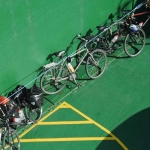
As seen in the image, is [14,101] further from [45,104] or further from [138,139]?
[138,139]

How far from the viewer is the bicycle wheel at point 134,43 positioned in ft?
35.2

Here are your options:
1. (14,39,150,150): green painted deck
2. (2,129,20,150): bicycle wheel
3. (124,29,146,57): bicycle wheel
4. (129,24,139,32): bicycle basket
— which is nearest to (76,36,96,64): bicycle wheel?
(14,39,150,150): green painted deck

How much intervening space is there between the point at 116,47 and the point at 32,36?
3.28 metres

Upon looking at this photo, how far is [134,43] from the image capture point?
442 inches

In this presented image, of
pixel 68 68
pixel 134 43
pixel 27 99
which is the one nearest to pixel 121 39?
pixel 134 43

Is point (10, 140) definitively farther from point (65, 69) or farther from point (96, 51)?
point (96, 51)

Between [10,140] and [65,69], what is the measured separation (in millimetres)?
2519

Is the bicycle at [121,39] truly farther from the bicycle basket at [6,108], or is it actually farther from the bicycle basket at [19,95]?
the bicycle basket at [6,108]

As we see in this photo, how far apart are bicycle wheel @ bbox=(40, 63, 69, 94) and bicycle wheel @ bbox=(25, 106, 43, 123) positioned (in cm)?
74

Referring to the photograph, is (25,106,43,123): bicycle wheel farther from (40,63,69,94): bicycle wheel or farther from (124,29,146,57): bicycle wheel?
(124,29,146,57): bicycle wheel

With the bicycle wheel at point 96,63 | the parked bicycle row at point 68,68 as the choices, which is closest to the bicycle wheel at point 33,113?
the parked bicycle row at point 68,68

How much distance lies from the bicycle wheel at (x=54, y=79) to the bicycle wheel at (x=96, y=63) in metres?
0.74

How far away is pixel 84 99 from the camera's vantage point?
375 inches

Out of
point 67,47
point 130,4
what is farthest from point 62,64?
point 130,4
